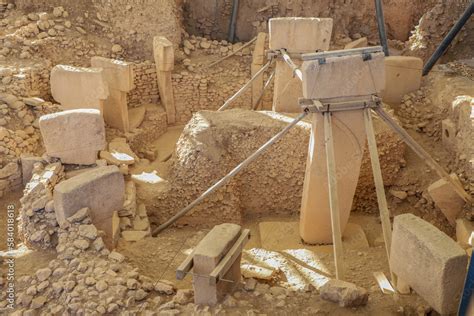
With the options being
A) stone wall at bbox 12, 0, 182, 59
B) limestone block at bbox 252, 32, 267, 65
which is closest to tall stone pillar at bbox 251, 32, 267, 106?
limestone block at bbox 252, 32, 267, 65

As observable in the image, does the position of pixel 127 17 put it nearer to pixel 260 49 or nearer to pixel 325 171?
pixel 260 49

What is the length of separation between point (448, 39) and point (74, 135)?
23.5 feet

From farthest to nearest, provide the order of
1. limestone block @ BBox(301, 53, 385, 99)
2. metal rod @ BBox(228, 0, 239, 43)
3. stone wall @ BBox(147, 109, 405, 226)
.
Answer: metal rod @ BBox(228, 0, 239, 43) → stone wall @ BBox(147, 109, 405, 226) → limestone block @ BBox(301, 53, 385, 99)

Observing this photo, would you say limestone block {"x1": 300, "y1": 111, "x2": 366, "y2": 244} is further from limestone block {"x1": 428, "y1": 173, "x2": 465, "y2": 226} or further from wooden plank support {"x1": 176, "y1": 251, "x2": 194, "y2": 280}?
wooden plank support {"x1": 176, "y1": 251, "x2": 194, "y2": 280}

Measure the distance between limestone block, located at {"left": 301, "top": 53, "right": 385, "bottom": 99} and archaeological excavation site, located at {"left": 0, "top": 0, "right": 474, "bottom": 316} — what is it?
0.02 m

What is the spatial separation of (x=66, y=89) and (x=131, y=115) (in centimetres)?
199

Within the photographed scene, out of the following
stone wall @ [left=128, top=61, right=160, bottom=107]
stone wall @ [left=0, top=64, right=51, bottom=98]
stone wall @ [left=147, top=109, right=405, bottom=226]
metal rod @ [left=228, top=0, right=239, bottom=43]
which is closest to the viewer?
stone wall @ [left=147, top=109, right=405, bottom=226]

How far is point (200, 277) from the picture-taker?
4125mm

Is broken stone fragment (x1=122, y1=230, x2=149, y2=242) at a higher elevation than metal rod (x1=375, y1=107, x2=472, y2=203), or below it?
below

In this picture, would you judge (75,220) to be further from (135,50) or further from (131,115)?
(135,50)

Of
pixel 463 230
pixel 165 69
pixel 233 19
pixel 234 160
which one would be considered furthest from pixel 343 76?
pixel 233 19

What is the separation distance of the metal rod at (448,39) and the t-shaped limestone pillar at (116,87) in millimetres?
5737

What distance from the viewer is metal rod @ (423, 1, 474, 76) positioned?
9.16m

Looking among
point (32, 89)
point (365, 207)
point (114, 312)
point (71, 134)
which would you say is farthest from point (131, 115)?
point (114, 312)
